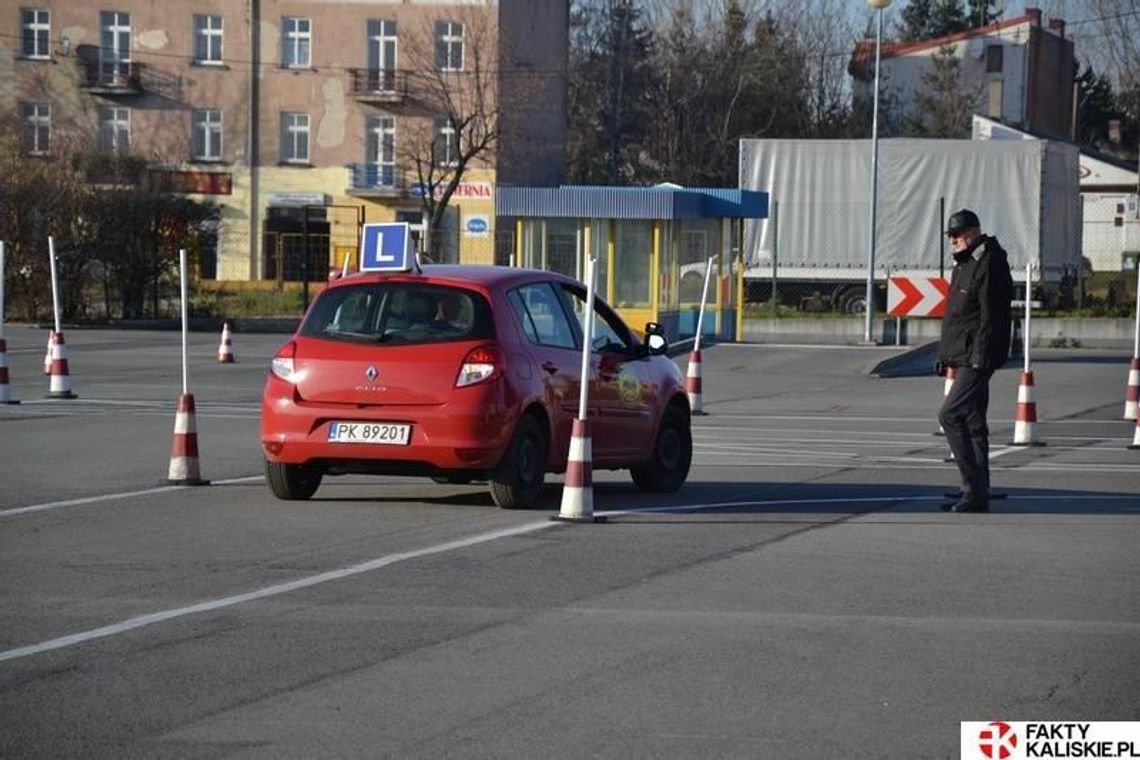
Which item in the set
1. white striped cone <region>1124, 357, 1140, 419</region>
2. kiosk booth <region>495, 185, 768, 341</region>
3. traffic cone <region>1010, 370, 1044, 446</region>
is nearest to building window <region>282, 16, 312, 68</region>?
kiosk booth <region>495, 185, 768, 341</region>

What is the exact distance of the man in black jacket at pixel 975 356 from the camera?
44.8ft

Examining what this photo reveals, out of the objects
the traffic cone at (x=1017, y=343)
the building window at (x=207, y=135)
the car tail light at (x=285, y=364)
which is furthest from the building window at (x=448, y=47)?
the car tail light at (x=285, y=364)

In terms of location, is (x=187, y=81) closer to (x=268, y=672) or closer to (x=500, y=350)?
(x=500, y=350)

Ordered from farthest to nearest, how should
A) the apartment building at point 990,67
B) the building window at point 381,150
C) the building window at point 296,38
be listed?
the apartment building at point 990,67, the building window at point 381,150, the building window at point 296,38

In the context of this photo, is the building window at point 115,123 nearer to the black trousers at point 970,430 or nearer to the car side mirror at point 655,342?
the car side mirror at point 655,342

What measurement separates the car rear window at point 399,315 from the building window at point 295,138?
54998mm

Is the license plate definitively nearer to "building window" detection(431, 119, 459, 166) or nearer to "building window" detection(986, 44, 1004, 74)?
"building window" detection(431, 119, 459, 166)

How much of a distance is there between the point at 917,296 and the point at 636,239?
12.8m

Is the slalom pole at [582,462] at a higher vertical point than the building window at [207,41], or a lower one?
lower

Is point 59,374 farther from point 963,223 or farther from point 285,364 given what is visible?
point 963,223

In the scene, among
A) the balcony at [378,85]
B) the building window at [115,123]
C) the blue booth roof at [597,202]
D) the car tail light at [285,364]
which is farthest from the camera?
the building window at [115,123]

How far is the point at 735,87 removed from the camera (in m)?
78.2

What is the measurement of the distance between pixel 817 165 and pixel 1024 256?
19.3 feet

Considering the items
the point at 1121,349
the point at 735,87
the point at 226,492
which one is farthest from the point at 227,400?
the point at 735,87
